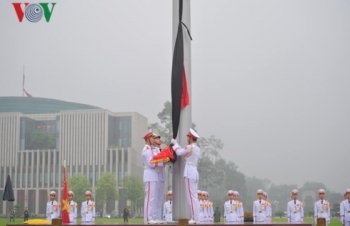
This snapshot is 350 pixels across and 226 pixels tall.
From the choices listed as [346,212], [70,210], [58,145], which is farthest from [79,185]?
[346,212]

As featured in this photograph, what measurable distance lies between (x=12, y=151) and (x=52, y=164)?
240 cm

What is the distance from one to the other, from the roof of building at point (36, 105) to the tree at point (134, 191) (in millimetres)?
4424

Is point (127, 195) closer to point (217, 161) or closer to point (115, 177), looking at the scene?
point (115, 177)

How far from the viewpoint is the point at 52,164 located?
33.9m

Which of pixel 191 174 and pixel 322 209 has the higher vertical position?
pixel 191 174

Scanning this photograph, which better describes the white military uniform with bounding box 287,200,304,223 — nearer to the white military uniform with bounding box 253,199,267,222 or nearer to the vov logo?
the white military uniform with bounding box 253,199,267,222

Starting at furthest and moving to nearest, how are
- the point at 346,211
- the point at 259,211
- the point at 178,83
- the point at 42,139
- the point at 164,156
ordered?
the point at 42,139 < the point at 259,211 < the point at 346,211 < the point at 178,83 < the point at 164,156

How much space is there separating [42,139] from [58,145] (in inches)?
41.8

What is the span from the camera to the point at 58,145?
33.7 m

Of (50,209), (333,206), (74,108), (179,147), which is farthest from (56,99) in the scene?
(179,147)

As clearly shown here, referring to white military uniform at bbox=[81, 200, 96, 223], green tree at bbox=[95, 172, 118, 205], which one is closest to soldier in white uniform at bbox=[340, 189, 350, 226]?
white military uniform at bbox=[81, 200, 96, 223]

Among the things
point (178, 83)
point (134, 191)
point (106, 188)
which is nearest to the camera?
point (178, 83)

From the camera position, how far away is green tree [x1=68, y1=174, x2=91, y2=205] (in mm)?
30047

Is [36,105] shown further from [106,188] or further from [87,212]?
[87,212]
